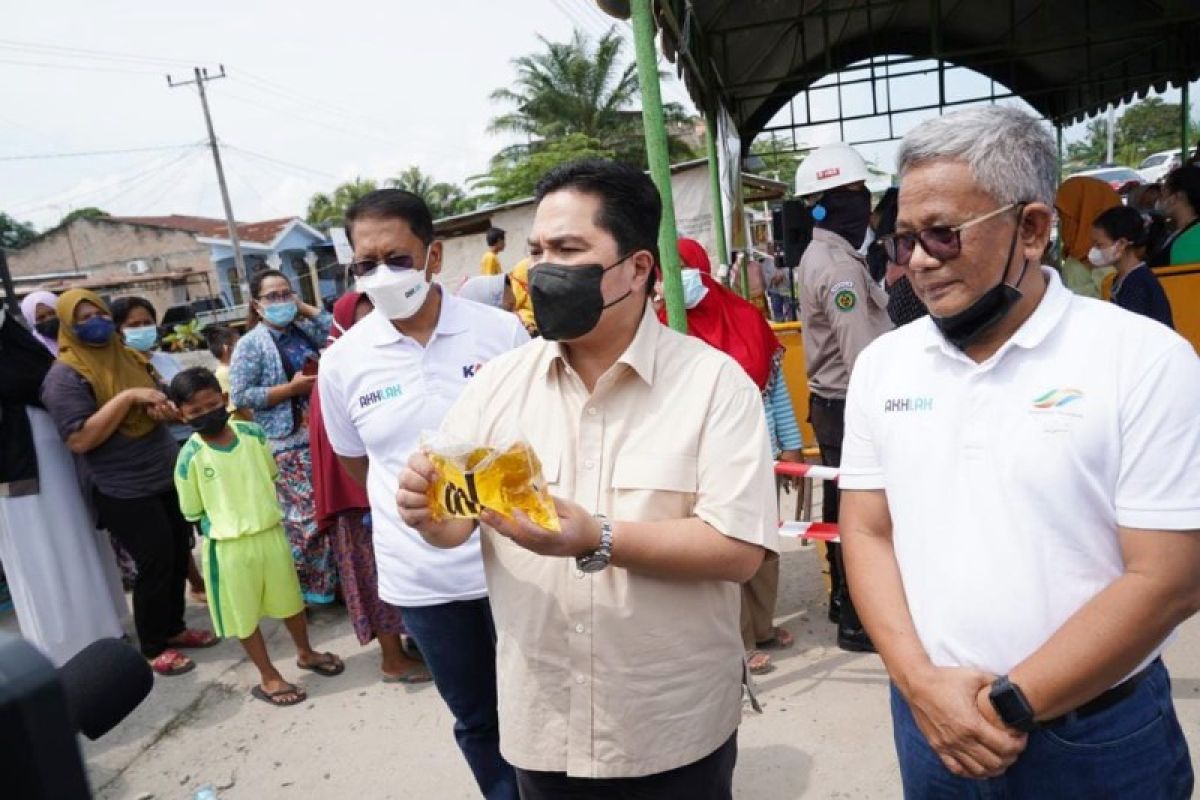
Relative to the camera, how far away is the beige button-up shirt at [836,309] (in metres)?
3.24

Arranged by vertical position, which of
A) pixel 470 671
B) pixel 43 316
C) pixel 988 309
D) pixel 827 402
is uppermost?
pixel 43 316

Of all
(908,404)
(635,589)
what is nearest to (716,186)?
(908,404)

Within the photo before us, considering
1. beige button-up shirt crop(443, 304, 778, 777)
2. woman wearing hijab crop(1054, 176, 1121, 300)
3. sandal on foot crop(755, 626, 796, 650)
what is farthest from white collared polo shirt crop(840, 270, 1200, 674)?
woman wearing hijab crop(1054, 176, 1121, 300)

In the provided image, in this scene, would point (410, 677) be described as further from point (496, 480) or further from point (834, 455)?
point (496, 480)

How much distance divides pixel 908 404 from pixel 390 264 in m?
1.55

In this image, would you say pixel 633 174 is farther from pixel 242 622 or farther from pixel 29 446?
pixel 29 446

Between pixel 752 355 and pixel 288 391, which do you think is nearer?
pixel 752 355

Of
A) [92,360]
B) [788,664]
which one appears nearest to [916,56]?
[788,664]

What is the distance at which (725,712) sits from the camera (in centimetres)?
164

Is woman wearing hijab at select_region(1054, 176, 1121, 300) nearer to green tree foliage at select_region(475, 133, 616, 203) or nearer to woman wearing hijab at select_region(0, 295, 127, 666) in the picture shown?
woman wearing hijab at select_region(0, 295, 127, 666)

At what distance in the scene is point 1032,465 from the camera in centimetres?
130

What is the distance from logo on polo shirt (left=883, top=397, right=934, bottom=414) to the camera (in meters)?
1.46

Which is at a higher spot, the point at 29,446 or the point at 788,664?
the point at 29,446

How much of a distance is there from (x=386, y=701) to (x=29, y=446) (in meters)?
2.12
